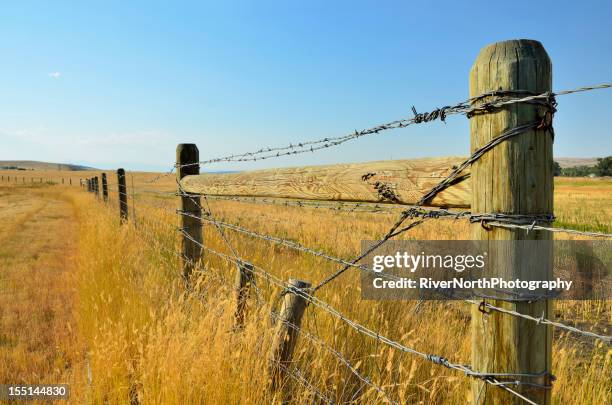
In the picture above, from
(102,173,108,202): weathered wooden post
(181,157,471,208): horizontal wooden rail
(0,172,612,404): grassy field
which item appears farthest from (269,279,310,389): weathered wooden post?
(102,173,108,202): weathered wooden post

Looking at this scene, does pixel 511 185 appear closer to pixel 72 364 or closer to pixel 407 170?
pixel 407 170

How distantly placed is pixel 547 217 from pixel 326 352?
1.57 m

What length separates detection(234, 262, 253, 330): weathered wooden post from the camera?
292cm

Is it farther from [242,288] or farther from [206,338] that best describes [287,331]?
[242,288]

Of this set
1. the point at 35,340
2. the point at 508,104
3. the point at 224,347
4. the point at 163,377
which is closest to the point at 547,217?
the point at 508,104

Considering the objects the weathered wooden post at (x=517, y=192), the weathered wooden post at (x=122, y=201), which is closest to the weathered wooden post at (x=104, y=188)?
the weathered wooden post at (x=122, y=201)

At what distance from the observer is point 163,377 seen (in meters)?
2.33

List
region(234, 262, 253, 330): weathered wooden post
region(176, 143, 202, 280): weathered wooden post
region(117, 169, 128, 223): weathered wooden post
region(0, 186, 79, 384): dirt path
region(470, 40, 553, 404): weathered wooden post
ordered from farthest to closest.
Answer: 1. region(117, 169, 128, 223): weathered wooden post
2. region(176, 143, 202, 280): weathered wooden post
3. region(0, 186, 79, 384): dirt path
4. region(234, 262, 253, 330): weathered wooden post
5. region(470, 40, 553, 404): weathered wooden post

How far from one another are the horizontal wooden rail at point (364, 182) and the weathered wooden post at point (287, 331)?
0.54 metres

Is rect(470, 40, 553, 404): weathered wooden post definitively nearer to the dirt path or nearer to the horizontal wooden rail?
the horizontal wooden rail

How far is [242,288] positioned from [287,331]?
2.16 feet

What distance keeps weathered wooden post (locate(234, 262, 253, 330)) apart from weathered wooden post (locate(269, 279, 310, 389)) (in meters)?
0.57

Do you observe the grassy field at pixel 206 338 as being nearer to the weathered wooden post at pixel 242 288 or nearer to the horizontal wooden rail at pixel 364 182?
the weathered wooden post at pixel 242 288

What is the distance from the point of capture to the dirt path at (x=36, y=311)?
3.66 metres
